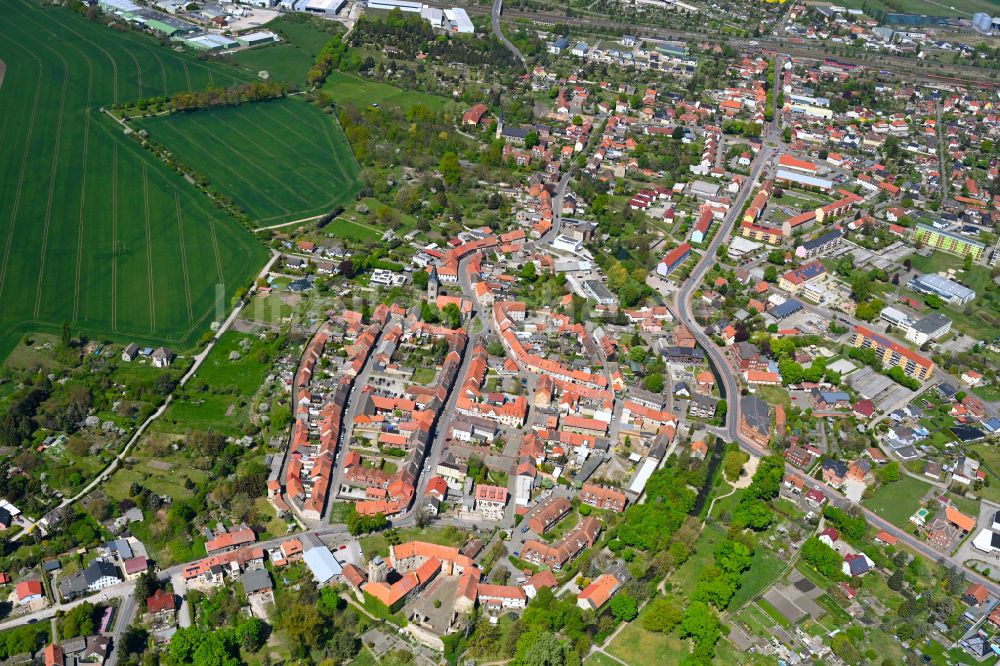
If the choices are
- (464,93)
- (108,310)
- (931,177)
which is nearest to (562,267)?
(108,310)

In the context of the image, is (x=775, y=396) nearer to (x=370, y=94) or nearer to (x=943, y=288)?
(x=943, y=288)

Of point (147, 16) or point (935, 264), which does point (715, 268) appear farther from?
point (147, 16)

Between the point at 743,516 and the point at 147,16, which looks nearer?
the point at 743,516

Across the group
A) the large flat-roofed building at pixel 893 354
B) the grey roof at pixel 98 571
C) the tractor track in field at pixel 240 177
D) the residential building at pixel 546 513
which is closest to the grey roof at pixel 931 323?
the large flat-roofed building at pixel 893 354

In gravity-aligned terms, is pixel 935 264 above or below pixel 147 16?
below

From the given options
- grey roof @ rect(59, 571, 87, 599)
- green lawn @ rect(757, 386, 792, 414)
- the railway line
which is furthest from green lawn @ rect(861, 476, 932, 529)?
the railway line

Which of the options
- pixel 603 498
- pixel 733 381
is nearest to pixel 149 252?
pixel 603 498

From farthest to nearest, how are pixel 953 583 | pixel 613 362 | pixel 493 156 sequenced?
pixel 493 156
pixel 613 362
pixel 953 583
